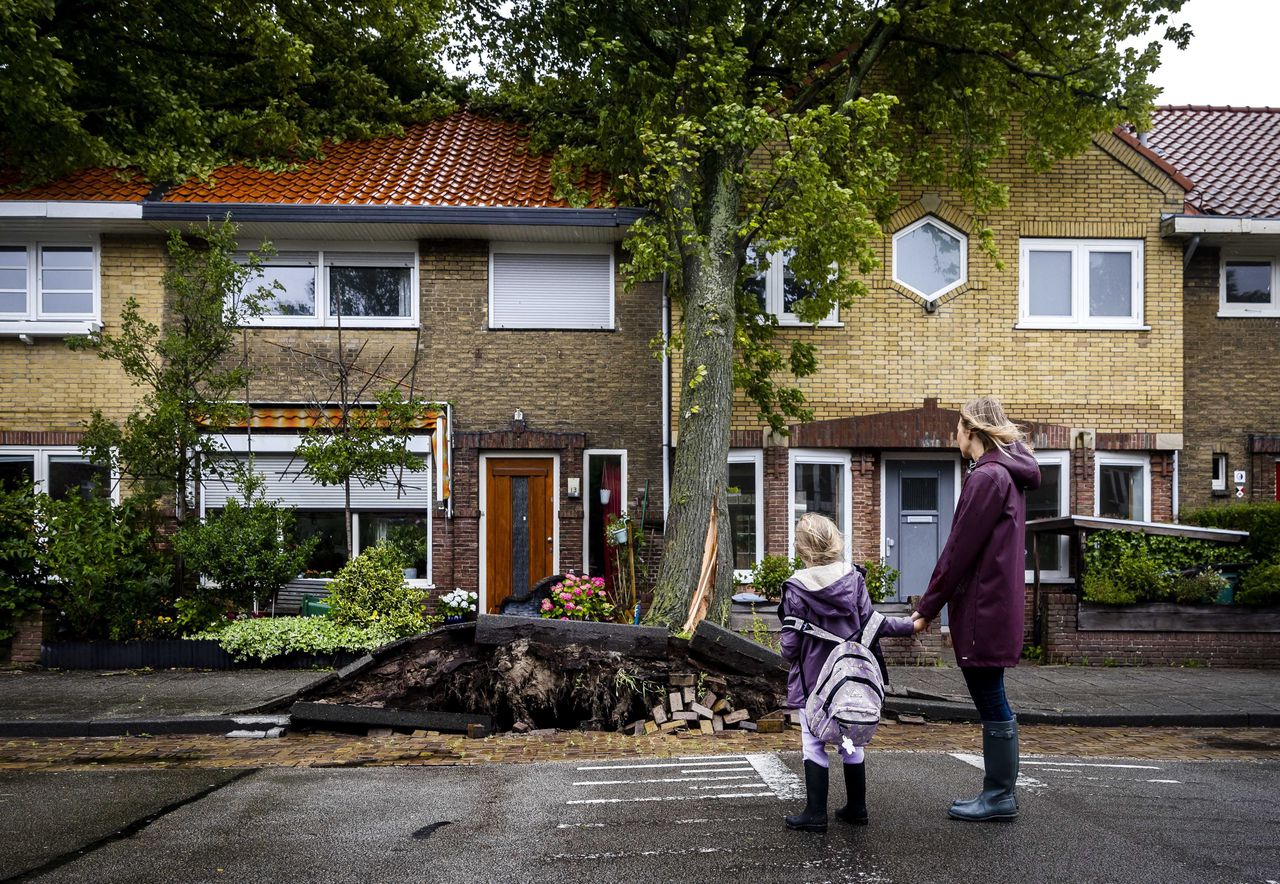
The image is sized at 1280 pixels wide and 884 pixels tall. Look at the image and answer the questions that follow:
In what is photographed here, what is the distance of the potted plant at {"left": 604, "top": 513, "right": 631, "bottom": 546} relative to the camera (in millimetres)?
13219

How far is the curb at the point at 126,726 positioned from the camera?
8.13m

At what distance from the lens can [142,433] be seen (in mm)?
11180

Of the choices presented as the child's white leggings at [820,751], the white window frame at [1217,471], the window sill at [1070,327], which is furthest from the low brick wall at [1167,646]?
the child's white leggings at [820,751]

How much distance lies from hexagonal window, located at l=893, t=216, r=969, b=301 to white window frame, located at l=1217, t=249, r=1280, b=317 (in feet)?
13.5

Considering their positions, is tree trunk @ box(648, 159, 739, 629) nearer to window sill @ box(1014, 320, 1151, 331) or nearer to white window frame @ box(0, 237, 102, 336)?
window sill @ box(1014, 320, 1151, 331)

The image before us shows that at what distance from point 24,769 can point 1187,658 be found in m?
11.6

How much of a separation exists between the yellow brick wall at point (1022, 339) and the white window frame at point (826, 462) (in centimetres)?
55

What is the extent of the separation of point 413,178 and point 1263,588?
1228cm

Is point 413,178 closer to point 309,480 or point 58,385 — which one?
point 309,480

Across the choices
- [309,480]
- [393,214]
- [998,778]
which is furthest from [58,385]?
[998,778]

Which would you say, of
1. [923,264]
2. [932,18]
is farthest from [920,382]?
[932,18]

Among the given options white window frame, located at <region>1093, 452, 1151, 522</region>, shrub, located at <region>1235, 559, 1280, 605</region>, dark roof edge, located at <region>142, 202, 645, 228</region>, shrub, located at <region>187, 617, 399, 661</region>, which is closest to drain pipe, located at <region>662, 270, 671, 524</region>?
dark roof edge, located at <region>142, 202, 645, 228</region>

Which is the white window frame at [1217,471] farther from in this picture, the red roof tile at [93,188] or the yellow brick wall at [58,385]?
the red roof tile at [93,188]

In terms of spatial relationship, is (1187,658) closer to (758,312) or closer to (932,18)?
(758,312)
